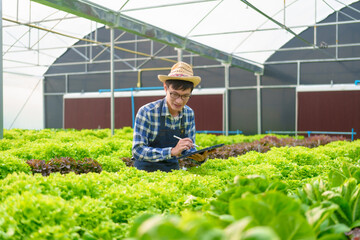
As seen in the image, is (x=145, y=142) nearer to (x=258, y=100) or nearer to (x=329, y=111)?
(x=329, y=111)

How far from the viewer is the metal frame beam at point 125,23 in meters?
7.48

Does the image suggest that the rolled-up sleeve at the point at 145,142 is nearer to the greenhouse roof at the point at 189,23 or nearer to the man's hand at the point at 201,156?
the man's hand at the point at 201,156

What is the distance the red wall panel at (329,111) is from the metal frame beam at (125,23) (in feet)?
16.9

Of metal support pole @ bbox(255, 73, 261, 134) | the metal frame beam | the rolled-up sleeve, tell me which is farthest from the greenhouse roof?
the rolled-up sleeve

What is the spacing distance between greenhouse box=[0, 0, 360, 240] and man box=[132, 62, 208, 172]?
0.06 feet

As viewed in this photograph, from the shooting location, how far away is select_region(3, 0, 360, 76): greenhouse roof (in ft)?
29.6

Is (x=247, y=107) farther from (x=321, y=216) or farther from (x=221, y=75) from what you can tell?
(x=321, y=216)

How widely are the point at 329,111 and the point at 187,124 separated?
13.3 metres

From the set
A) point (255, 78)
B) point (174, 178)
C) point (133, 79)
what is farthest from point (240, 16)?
point (174, 178)

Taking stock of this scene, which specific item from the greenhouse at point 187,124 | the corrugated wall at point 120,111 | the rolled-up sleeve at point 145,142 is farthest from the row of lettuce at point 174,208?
the corrugated wall at point 120,111

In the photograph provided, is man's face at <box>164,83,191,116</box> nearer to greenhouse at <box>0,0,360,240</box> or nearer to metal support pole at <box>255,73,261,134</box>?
greenhouse at <box>0,0,360,240</box>

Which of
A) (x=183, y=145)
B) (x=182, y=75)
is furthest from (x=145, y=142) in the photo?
(x=182, y=75)

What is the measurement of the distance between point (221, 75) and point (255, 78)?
1.81 metres

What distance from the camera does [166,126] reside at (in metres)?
4.64
